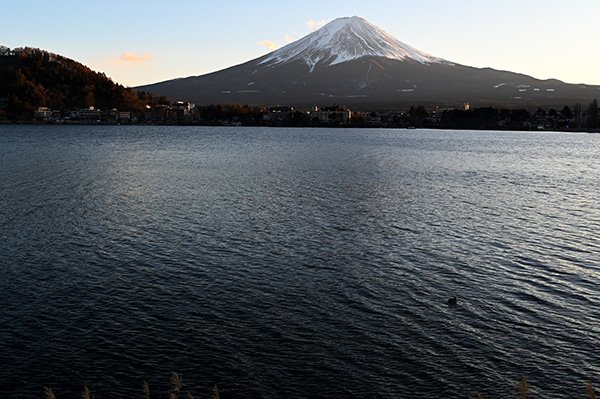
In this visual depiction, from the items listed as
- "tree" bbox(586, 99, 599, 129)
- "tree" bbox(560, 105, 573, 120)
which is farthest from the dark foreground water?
"tree" bbox(560, 105, 573, 120)

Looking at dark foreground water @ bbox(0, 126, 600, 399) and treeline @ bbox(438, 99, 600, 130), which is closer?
dark foreground water @ bbox(0, 126, 600, 399)

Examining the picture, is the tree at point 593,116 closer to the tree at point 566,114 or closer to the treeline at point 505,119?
the treeline at point 505,119

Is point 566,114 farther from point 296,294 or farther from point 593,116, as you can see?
point 296,294

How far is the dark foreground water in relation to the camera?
12953 millimetres

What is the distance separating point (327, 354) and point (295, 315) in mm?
2552

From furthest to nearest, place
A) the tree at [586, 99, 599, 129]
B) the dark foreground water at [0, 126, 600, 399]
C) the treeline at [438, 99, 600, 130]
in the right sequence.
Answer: the treeline at [438, 99, 600, 130], the tree at [586, 99, 599, 129], the dark foreground water at [0, 126, 600, 399]

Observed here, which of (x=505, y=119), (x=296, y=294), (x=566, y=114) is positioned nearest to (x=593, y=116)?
(x=566, y=114)

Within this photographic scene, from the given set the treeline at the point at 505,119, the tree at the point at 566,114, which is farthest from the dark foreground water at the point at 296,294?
the tree at the point at 566,114

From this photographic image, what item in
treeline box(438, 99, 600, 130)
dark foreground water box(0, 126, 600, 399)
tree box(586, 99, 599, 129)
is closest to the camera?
dark foreground water box(0, 126, 600, 399)

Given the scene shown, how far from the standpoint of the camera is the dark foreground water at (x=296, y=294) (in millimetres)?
12953

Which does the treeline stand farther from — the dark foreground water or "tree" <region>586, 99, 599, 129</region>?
the dark foreground water

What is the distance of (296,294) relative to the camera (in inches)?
711

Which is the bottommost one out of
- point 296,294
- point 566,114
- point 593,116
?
point 296,294

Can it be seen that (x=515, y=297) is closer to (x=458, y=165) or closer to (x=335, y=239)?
(x=335, y=239)
